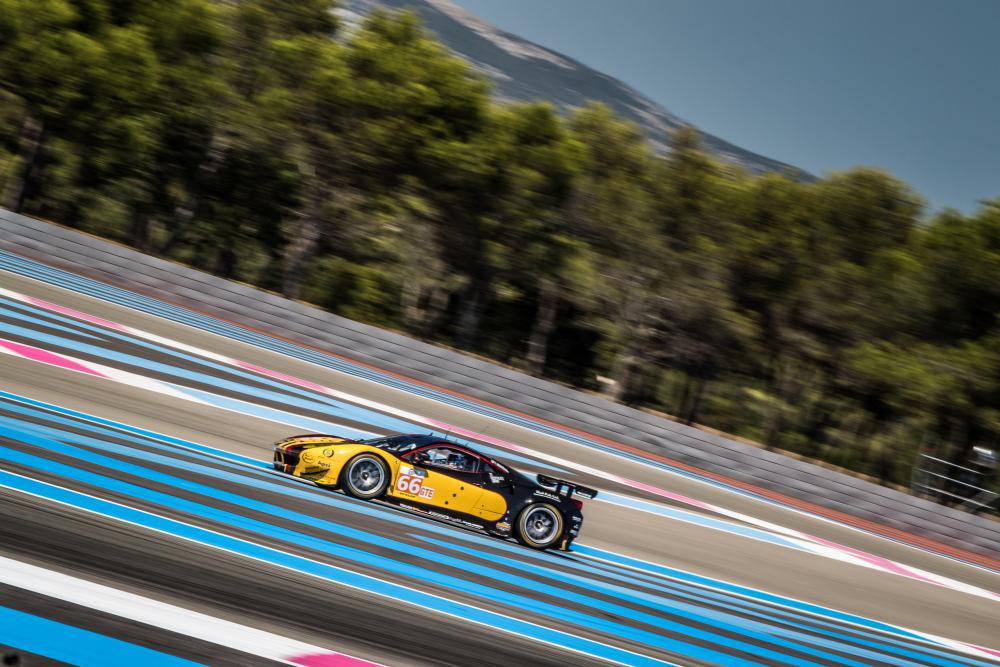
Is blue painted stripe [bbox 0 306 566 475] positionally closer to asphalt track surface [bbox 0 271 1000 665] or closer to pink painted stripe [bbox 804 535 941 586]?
asphalt track surface [bbox 0 271 1000 665]

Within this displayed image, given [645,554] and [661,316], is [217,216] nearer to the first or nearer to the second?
[661,316]

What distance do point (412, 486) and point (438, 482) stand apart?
225 mm

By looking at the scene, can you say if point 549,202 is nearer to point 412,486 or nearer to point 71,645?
point 412,486

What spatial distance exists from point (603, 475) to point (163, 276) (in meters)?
9.69

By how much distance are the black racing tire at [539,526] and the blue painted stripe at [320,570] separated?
203 centimetres

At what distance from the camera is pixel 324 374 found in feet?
50.6

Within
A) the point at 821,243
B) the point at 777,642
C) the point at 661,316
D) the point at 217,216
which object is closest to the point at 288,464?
the point at 777,642

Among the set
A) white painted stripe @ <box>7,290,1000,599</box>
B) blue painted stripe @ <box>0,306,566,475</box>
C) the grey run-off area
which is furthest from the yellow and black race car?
the grey run-off area

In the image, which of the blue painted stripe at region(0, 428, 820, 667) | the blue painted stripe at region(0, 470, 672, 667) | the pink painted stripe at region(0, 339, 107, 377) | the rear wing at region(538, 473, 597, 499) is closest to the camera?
the blue painted stripe at region(0, 470, 672, 667)

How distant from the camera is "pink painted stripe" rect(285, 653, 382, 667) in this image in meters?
4.77

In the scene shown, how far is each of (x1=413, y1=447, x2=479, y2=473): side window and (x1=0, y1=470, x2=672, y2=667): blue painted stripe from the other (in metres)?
1.95

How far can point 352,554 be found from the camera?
254 inches

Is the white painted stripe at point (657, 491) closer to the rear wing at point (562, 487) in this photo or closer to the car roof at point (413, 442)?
the rear wing at point (562, 487)

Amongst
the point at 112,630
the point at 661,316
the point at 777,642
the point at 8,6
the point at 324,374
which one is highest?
the point at 8,6
